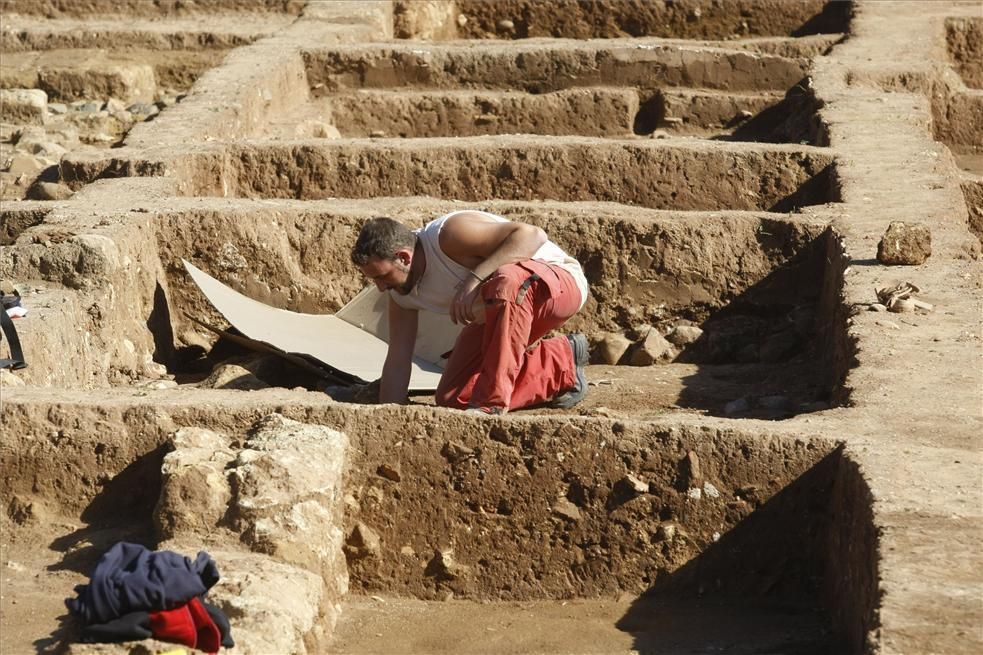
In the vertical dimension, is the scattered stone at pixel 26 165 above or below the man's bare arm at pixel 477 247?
below

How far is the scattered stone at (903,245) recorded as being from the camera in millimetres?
7285

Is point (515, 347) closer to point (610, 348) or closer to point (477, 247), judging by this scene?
point (477, 247)

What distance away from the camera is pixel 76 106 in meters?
12.2

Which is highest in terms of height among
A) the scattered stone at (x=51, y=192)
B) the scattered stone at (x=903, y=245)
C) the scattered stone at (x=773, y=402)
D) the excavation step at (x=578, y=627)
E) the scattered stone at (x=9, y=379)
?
the scattered stone at (x=903, y=245)

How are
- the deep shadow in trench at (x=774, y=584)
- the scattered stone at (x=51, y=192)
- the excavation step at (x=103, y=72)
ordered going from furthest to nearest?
→ the excavation step at (x=103, y=72)
the scattered stone at (x=51, y=192)
the deep shadow in trench at (x=774, y=584)

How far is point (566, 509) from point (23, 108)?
7.32 meters

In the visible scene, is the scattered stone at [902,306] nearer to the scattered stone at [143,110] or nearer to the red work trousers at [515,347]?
the red work trousers at [515,347]

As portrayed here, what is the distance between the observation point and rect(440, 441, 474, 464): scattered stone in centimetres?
566

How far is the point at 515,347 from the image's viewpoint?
650 centimetres

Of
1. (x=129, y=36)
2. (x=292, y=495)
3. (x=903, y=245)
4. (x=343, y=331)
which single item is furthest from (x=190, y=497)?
(x=129, y=36)

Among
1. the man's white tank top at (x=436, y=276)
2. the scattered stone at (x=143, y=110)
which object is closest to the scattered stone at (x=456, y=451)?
the man's white tank top at (x=436, y=276)

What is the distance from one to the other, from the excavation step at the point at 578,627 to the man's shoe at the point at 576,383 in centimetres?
142

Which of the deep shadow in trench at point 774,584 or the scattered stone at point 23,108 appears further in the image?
the scattered stone at point 23,108

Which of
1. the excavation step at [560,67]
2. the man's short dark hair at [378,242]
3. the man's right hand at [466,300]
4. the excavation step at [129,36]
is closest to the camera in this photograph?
the man's short dark hair at [378,242]
